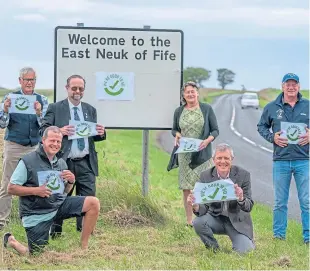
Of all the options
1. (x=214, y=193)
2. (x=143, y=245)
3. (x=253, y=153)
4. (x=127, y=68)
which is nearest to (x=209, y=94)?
(x=253, y=153)

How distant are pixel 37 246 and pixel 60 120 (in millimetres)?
1848

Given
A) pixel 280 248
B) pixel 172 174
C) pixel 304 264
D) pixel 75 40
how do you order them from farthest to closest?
pixel 172 174 → pixel 75 40 → pixel 280 248 → pixel 304 264

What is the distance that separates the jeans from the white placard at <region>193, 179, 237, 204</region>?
56.3 inches

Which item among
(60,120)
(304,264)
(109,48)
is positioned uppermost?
(109,48)

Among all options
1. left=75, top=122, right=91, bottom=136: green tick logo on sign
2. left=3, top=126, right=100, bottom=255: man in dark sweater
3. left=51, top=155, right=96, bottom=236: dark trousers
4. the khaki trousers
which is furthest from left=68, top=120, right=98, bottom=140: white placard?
left=3, top=126, right=100, bottom=255: man in dark sweater

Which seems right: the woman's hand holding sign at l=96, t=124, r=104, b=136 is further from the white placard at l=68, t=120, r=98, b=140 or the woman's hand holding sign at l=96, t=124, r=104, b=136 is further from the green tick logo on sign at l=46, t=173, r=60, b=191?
Answer: the green tick logo on sign at l=46, t=173, r=60, b=191

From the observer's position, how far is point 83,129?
9.98 m

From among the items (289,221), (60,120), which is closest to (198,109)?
(60,120)

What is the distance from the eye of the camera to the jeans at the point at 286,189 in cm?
995

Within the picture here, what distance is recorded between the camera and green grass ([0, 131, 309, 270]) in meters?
8.41

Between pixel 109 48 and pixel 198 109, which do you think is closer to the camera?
pixel 198 109

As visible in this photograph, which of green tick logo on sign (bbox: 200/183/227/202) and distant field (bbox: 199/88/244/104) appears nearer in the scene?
green tick logo on sign (bbox: 200/183/227/202)

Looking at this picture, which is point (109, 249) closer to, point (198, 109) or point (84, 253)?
point (84, 253)

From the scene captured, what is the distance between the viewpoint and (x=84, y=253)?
29.0 feet
